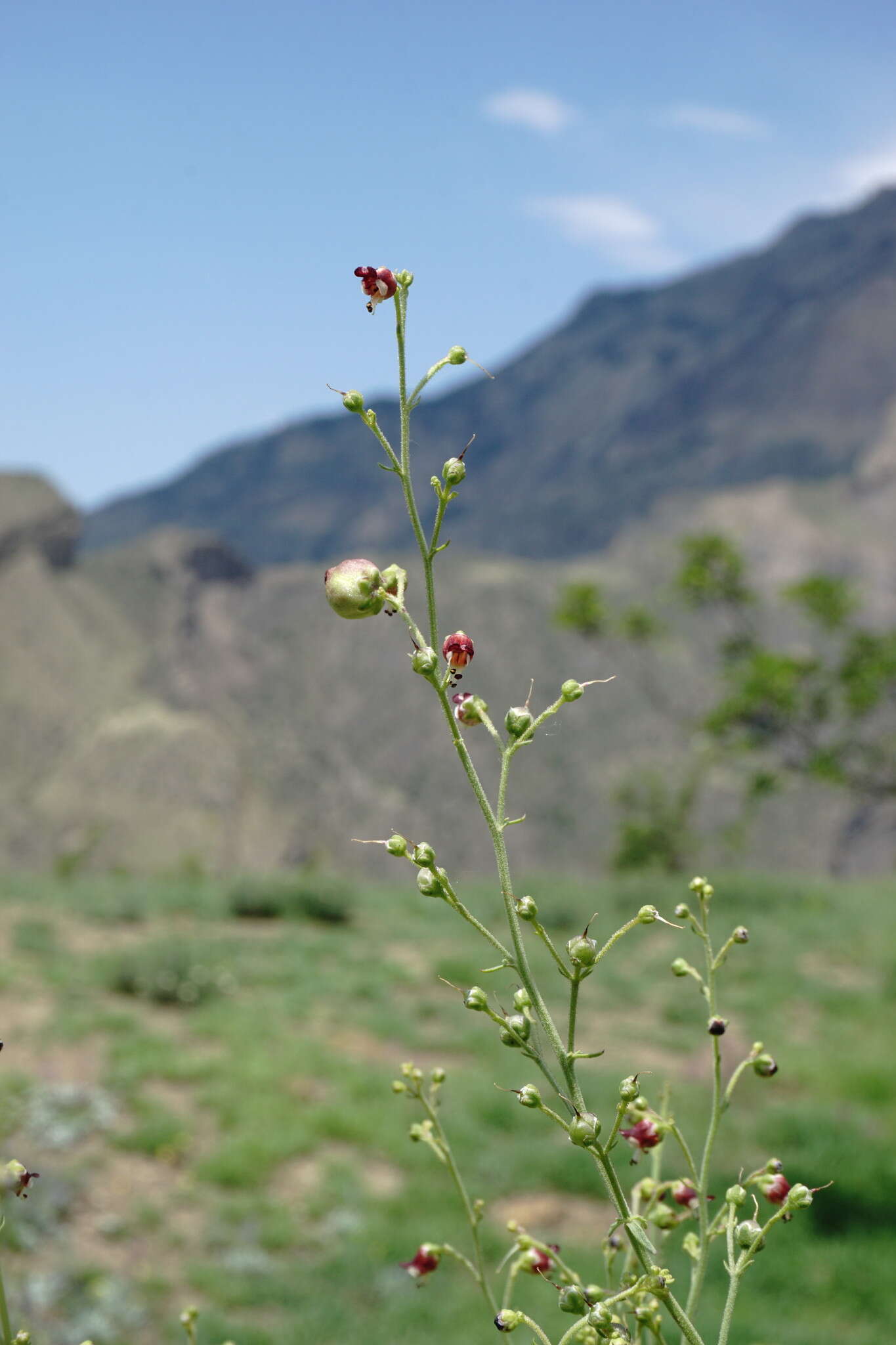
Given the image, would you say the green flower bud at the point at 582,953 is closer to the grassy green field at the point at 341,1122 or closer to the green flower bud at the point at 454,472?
the green flower bud at the point at 454,472

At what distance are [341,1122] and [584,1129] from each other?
18.2ft

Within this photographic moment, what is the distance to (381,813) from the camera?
163 feet

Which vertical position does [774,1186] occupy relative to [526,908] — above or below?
below

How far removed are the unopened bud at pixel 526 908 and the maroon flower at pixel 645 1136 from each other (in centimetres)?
30

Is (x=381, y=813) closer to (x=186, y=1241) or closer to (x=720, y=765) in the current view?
(x=720, y=765)

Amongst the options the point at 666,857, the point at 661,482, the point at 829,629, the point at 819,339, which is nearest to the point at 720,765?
the point at 829,629

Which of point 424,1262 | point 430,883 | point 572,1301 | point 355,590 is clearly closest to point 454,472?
point 355,590

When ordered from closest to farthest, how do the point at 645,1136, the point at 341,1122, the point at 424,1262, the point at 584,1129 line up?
1. the point at 584,1129
2. the point at 645,1136
3. the point at 424,1262
4. the point at 341,1122

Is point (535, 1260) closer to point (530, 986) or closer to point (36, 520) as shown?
point (530, 986)

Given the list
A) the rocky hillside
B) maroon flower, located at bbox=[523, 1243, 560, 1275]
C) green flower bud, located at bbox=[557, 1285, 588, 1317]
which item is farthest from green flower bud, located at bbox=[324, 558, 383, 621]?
the rocky hillside

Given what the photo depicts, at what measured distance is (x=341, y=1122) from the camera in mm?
5691

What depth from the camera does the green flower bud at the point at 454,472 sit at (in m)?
0.75

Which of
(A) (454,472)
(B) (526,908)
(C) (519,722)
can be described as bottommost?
(B) (526,908)

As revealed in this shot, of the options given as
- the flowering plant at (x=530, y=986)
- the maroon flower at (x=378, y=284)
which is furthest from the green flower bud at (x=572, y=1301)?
the maroon flower at (x=378, y=284)
